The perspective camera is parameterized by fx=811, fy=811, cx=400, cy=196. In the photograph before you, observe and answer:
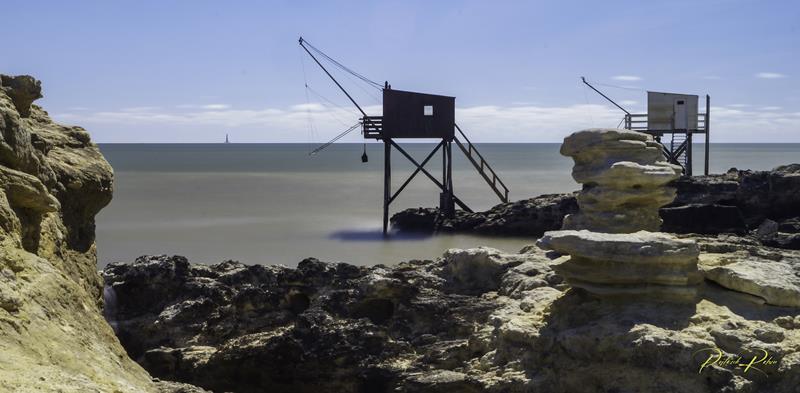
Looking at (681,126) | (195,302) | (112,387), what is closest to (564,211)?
(681,126)

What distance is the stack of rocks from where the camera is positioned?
29.2ft

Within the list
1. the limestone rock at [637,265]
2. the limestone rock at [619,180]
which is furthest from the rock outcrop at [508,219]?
the limestone rock at [637,265]

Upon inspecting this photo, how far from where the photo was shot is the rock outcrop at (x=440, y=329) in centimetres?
823

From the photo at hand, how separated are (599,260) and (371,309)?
313cm

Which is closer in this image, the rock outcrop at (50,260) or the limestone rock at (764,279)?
the rock outcrop at (50,260)

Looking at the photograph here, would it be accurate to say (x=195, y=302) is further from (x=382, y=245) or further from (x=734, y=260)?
(x=382, y=245)

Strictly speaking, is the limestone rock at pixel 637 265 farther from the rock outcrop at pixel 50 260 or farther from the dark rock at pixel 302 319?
the rock outcrop at pixel 50 260

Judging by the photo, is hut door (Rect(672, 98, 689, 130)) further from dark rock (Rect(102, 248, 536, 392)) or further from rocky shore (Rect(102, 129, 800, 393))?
dark rock (Rect(102, 248, 536, 392))

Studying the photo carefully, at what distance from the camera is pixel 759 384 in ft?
26.1

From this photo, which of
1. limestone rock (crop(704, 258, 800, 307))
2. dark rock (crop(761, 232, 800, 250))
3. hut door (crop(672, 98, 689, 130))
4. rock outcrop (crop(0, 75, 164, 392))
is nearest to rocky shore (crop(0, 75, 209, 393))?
rock outcrop (crop(0, 75, 164, 392))

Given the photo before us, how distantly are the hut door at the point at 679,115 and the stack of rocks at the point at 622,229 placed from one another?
17.1 meters

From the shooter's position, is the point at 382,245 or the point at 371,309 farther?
the point at 382,245

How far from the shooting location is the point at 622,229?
13047 mm

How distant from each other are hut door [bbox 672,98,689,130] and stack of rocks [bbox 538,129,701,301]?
56.3 feet
